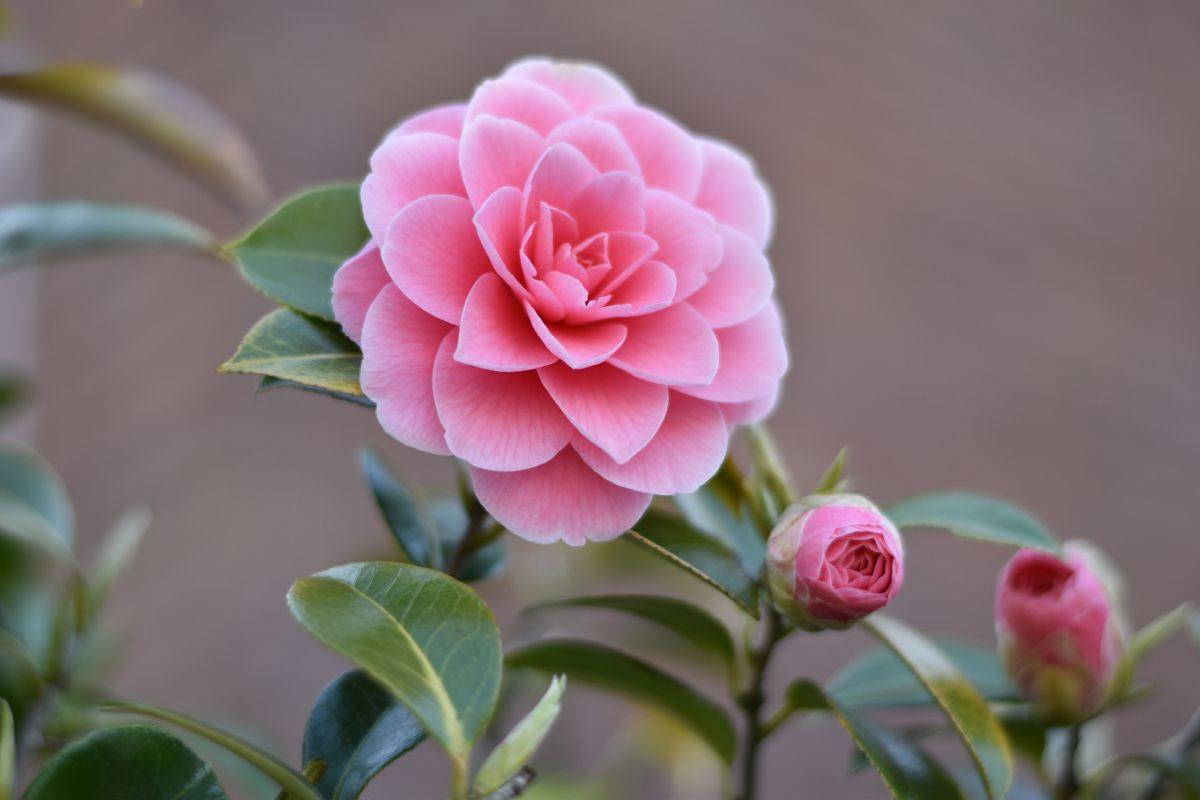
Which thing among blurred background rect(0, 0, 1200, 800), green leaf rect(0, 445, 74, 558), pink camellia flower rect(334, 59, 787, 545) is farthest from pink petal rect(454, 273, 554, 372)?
blurred background rect(0, 0, 1200, 800)

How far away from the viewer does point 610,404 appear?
17.5 inches

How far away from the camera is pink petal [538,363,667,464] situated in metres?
0.43

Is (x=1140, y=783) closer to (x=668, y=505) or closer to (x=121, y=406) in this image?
(x=668, y=505)

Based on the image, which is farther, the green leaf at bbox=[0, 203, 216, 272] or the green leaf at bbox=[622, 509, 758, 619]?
the green leaf at bbox=[0, 203, 216, 272]

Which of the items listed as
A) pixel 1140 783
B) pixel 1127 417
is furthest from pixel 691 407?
pixel 1127 417

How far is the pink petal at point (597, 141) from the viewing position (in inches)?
18.8

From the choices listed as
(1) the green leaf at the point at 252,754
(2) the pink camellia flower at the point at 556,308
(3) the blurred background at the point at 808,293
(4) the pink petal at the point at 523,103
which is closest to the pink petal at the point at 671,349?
(2) the pink camellia flower at the point at 556,308

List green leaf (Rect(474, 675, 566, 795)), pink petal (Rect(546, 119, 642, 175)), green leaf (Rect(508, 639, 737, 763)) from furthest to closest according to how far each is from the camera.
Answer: green leaf (Rect(508, 639, 737, 763))
pink petal (Rect(546, 119, 642, 175))
green leaf (Rect(474, 675, 566, 795))

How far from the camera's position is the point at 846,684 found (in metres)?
0.62

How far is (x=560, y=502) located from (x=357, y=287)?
4.8 inches

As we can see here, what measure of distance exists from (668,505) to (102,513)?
6.23ft

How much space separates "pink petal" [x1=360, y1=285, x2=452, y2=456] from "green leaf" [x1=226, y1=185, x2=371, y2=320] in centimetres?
4

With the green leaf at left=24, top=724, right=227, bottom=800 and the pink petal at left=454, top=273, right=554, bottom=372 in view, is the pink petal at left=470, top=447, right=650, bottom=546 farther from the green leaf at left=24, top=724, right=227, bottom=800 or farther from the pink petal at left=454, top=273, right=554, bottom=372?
the green leaf at left=24, top=724, right=227, bottom=800

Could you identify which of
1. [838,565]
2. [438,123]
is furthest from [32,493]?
[838,565]
